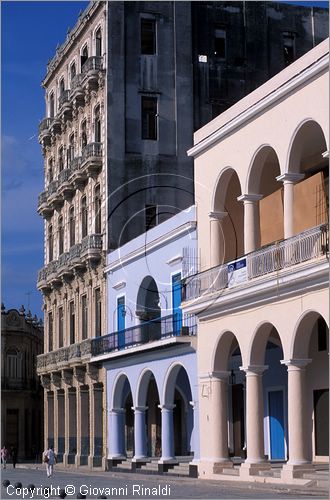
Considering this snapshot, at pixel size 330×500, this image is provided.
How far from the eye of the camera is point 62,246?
4438 centimetres

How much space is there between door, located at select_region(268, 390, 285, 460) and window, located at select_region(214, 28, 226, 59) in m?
15.0

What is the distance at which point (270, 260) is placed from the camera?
23.7 m

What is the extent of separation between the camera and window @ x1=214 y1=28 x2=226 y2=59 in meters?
39.9

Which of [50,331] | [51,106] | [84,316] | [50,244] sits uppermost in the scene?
[51,106]

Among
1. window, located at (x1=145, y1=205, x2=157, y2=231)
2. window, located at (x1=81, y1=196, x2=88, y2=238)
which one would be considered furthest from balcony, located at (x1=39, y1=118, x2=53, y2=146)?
window, located at (x1=145, y1=205, x2=157, y2=231)

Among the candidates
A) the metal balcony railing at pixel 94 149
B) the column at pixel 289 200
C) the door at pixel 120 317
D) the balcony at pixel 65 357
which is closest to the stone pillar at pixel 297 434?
the column at pixel 289 200

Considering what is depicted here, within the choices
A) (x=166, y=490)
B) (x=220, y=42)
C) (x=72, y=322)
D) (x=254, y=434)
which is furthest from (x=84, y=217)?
(x=166, y=490)

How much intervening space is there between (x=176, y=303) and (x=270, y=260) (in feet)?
25.9

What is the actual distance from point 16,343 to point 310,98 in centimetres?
4404

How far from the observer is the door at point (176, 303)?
1184 inches

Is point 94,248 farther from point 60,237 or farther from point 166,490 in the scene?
point 166,490

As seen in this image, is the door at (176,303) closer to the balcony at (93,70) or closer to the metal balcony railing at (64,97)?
the balcony at (93,70)

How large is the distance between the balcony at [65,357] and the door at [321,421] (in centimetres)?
1326

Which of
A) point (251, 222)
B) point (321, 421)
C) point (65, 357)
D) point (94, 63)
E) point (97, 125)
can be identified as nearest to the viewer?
point (251, 222)
